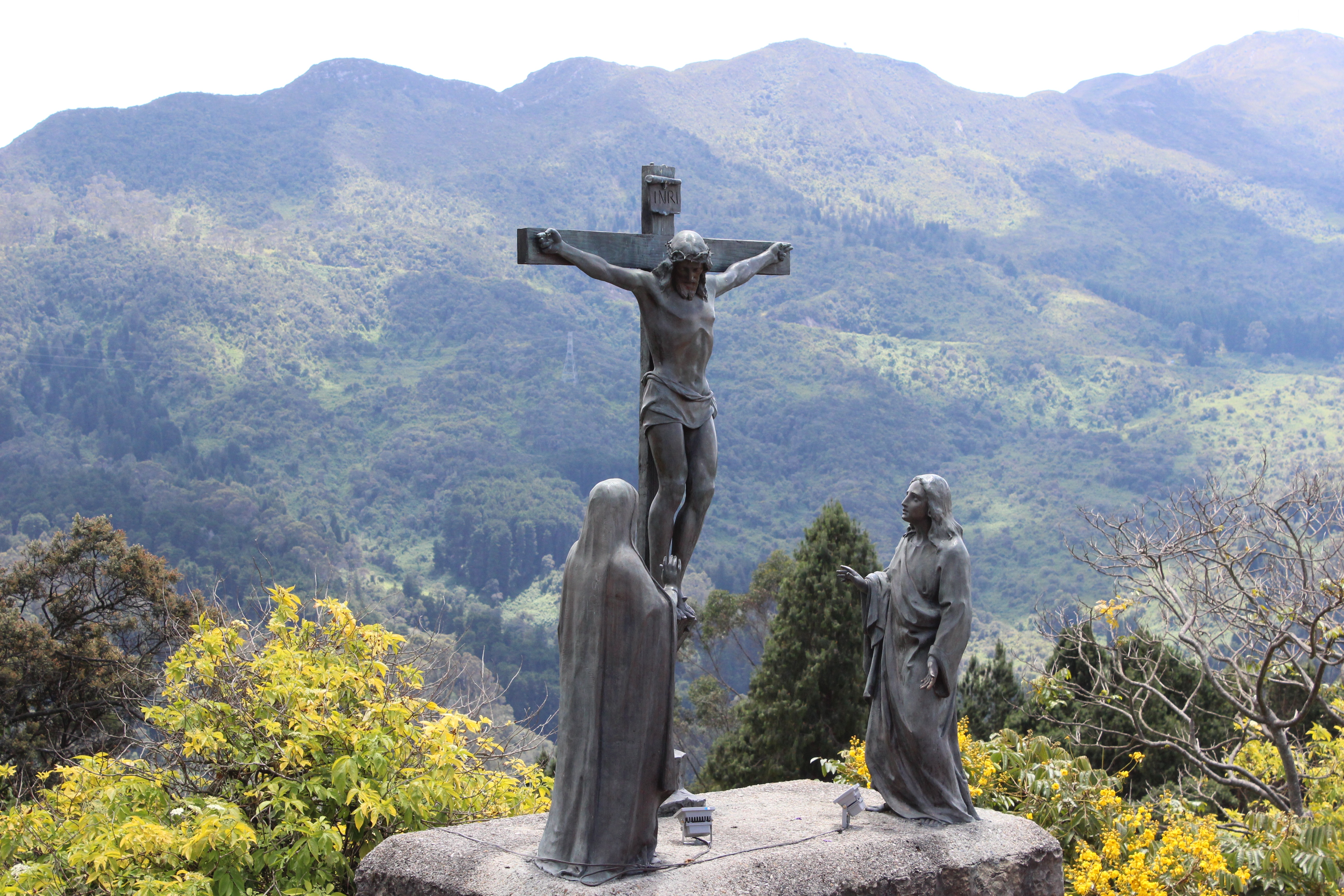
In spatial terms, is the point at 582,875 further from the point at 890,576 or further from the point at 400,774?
the point at 400,774

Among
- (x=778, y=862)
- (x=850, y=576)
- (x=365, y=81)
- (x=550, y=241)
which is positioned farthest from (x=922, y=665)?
(x=365, y=81)

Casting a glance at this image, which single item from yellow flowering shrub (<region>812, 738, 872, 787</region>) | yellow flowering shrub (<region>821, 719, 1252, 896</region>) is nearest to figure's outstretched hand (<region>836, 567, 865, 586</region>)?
yellow flowering shrub (<region>821, 719, 1252, 896</region>)

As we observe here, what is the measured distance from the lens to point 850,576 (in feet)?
27.0

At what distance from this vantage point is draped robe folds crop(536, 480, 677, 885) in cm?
668

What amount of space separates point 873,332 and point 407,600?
68133 mm

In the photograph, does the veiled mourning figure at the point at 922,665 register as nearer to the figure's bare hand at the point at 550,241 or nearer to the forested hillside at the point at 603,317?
the figure's bare hand at the point at 550,241

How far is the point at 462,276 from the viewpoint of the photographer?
408ft

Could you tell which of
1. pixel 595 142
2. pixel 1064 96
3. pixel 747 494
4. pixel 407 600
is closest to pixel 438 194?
pixel 595 142

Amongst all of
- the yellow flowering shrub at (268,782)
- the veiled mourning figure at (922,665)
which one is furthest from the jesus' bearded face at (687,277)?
the yellow flowering shrub at (268,782)

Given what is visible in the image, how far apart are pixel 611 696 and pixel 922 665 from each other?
7.94 feet

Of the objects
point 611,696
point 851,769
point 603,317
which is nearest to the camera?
point 611,696

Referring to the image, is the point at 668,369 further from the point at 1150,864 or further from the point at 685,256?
the point at 1150,864

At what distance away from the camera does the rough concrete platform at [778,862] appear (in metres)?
6.93

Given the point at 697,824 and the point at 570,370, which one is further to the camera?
the point at 570,370
